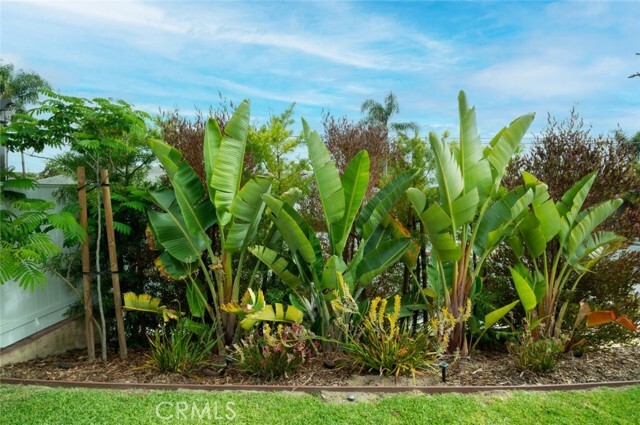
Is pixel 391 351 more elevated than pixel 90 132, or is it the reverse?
pixel 90 132

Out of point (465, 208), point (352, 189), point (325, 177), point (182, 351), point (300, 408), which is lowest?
point (300, 408)

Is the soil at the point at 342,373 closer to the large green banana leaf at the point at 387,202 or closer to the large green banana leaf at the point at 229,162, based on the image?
the large green banana leaf at the point at 387,202

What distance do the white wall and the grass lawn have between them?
1.07m

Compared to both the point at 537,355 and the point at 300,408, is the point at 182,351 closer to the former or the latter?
the point at 300,408

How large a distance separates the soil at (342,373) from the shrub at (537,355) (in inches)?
3.1

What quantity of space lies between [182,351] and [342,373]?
5.02ft

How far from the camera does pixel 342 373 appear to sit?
489 centimetres

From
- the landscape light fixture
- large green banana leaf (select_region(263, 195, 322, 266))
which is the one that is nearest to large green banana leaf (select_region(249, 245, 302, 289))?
large green banana leaf (select_region(263, 195, 322, 266))

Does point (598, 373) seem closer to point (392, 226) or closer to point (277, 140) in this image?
point (392, 226)

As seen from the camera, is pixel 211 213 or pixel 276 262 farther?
pixel 211 213

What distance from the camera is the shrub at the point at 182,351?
5055mm

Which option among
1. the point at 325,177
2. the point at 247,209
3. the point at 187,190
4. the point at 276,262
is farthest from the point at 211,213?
the point at 325,177

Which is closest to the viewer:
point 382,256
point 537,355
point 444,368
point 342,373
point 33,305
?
→ point 444,368

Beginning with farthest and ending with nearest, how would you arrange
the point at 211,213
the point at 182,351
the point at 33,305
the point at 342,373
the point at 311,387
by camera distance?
the point at 33,305 < the point at 211,213 < the point at 182,351 < the point at 342,373 < the point at 311,387
